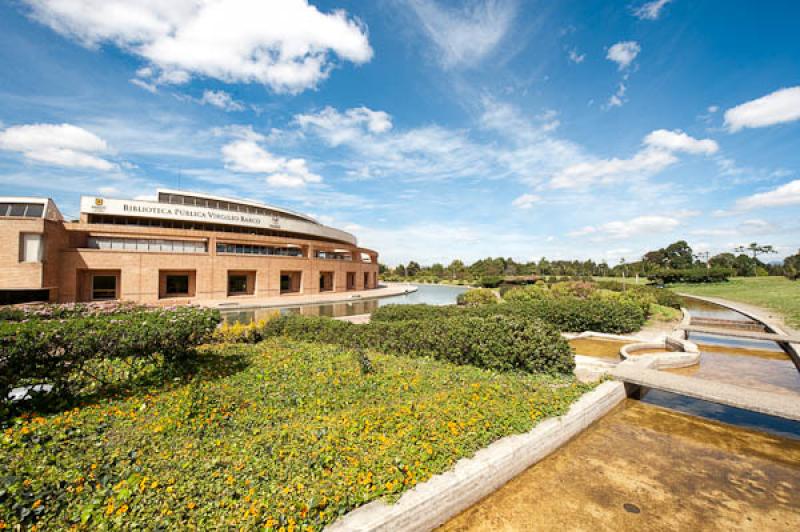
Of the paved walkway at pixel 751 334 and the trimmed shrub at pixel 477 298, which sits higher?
the trimmed shrub at pixel 477 298

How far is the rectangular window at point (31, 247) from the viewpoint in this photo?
2161cm

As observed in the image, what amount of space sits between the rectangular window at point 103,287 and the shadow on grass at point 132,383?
27.3 m

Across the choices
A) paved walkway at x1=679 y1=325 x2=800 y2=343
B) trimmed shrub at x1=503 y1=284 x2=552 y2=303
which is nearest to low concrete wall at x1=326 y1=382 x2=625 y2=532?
paved walkway at x1=679 y1=325 x2=800 y2=343

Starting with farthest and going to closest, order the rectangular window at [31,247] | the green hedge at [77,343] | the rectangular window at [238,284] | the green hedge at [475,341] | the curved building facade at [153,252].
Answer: the rectangular window at [238,284] < the curved building facade at [153,252] < the rectangular window at [31,247] < the green hedge at [475,341] < the green hedge at [77,343]

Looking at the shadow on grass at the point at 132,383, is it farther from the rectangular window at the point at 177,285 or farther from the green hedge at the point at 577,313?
the rectangular window at the point at 177,285

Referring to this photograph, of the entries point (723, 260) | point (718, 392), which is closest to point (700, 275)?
point (723, 260)

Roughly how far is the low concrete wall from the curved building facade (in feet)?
95.6

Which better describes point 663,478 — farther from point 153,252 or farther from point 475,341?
point 153,252

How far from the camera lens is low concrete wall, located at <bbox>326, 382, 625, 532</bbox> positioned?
3268 millimetres

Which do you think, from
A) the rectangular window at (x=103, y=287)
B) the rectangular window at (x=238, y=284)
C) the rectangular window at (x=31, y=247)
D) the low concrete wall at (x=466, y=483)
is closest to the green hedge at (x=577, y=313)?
the low concrete wall at (x=466, y=483)

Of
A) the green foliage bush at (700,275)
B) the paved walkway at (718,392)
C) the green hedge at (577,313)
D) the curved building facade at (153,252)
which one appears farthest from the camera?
the green foliage bush at (700,275)

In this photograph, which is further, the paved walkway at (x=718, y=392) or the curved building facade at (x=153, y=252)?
the curved building facade at (x=153, y=252)

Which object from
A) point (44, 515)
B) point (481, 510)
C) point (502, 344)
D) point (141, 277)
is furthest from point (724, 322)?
point (141, 277)

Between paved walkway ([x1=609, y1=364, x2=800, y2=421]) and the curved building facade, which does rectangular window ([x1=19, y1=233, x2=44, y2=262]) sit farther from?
paved walkway ([x1=609, y1=364, x2=800, y2=421])
